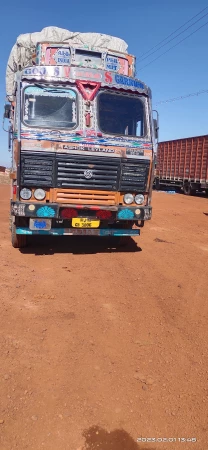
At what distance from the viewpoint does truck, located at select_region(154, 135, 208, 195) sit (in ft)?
69.5

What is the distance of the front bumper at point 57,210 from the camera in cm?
553

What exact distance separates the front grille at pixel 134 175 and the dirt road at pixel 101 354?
137cm

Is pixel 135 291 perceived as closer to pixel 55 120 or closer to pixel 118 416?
pixel 118 416

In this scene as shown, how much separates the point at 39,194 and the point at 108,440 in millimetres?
4004

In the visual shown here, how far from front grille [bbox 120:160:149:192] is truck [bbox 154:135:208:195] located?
52.4 ft

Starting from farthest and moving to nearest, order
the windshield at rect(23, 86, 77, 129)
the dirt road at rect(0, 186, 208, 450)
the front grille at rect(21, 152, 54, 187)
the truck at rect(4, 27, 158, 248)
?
the windshield at rect(23, 86, 77, 129)
the truck at rect(4, 27, 158, 248)
the front grille at rect(21, 152, 54, 187)
the dirt road at rect(0, 186, 208, 450)

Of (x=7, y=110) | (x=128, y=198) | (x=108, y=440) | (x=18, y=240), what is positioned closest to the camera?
(x=108, y=440)

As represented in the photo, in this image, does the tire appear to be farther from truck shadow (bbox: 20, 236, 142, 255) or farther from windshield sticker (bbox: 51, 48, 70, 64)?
windshield sticker (bbox: 51, 48, 70, 64)

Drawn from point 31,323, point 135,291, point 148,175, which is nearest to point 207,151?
point 148,175

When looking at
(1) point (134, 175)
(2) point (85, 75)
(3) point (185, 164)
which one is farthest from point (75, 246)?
(3) point (185, 164)

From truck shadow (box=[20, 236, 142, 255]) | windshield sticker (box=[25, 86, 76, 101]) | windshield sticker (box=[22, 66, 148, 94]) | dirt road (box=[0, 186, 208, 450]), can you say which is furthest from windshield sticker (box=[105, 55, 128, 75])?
dirt road (box=[0, 186, 208, 450])

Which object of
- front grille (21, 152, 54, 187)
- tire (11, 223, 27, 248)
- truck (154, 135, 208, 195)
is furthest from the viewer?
truck (154, 135, 208, 195)

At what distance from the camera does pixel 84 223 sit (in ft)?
19.4

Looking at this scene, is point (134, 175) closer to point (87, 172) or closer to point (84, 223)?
point (87, 172)
